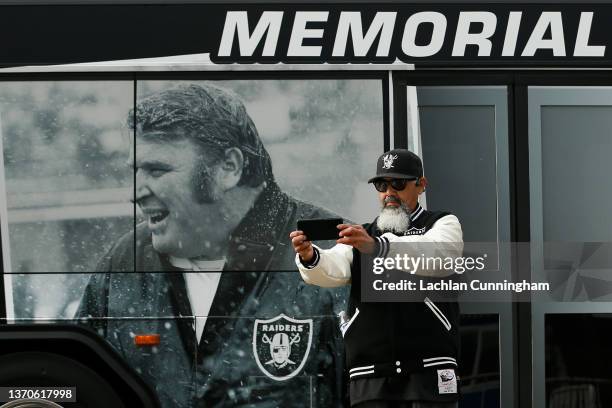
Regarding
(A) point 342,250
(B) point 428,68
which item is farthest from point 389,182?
(B) point 428,68

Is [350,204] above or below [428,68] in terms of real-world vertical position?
below

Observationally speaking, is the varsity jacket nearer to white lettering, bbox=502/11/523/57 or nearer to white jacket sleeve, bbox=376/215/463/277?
white jacket sleeve, bbox=376/215/463/277

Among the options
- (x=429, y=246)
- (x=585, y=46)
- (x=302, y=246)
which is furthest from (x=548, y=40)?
(x=302, y=246)

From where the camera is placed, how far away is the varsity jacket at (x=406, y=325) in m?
4.27

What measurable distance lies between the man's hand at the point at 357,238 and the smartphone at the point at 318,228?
5 centimetres

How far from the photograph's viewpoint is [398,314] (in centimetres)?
430

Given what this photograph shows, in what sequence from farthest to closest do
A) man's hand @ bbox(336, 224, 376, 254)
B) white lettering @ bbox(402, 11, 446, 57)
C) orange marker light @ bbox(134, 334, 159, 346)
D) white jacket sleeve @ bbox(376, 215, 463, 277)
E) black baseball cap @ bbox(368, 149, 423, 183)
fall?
white lettering @ bbox(402, 11, 446, 57) → orange marker light @ bbox(134, 334, 159, 346) → black baseball cap @ bbox(368, 149, 423, 183) → white jacket sleeve @ bbox(376, 215, 463, 277) → man's hand @ bbox(336, 224, 376, 254)

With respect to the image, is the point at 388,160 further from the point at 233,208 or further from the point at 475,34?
the point at 475,34

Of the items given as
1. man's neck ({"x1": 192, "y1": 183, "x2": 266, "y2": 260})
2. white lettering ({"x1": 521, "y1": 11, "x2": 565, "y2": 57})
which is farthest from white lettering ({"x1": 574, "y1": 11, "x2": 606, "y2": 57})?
man's neck ({"x1": 192, "y1": 183, "x2": 266, "y2": 260})

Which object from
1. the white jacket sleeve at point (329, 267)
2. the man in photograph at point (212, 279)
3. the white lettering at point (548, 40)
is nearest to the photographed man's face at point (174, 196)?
the man in photograph at point (212, 279)

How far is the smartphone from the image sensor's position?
4219 millimetres

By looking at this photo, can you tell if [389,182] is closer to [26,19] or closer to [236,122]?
[236,122]

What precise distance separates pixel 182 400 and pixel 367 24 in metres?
2.32

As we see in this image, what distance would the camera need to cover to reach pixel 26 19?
5492 millimetres
